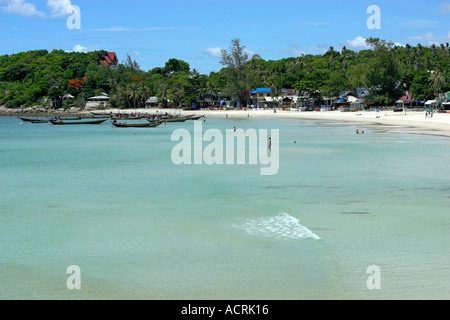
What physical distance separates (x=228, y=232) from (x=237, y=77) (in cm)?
9405

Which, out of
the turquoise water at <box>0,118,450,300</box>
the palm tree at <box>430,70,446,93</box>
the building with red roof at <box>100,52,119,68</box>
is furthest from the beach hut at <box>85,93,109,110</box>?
the turquoise water at <box>0,118,450,300</box>

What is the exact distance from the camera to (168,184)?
19.1 metres

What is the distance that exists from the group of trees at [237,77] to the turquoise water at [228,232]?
62.6 m

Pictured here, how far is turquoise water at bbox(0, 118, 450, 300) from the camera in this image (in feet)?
27.8

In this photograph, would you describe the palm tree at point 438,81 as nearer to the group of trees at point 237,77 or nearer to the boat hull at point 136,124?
the group of trees at point 237,77

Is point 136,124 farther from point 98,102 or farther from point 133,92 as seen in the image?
point 98,102

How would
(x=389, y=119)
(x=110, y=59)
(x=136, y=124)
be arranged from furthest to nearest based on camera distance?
(x=110, y=59)
(x=389, y=119)
(x=136, y=124)

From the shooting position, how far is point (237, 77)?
104 m

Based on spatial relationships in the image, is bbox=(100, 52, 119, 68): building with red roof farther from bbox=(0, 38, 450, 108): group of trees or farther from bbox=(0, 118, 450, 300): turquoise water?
bbox=(0, 118, 450, 300): turquoise water

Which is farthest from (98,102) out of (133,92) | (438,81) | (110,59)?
(438,81)

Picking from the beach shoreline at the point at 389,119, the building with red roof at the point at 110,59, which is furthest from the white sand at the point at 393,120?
the building with red roof at the point at 110,59
